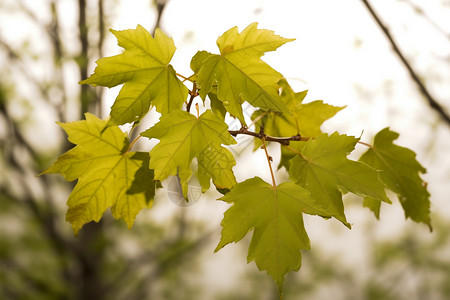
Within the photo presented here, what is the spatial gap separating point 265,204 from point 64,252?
16.2 ft

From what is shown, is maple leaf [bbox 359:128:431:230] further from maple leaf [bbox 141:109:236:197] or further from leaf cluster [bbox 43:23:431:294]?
maple leaf [bbox 141:109:236:197]

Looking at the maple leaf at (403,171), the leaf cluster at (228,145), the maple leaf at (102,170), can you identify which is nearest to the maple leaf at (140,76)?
the leaf cluster at (228,145)

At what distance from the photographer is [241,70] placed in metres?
0.59

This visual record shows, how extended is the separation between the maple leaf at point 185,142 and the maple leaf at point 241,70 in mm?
38

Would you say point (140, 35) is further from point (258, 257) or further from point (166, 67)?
point (258, 257)

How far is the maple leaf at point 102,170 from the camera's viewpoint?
687 mm

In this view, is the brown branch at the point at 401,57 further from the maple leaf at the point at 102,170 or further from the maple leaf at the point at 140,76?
the maple leaf at the point at 102,170

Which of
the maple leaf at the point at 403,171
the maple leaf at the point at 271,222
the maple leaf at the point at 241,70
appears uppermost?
the maple leaf at the point at 241,70

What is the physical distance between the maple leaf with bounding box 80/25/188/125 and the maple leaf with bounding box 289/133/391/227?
221 mm

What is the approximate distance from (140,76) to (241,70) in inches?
6.4

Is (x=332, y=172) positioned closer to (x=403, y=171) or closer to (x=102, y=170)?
(x=403, y=171)

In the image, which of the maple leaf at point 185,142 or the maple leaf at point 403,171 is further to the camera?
the maple leaf at point 403,171

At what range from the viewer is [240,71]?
59 centimetres

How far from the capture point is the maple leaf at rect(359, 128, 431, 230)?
0.83 m
